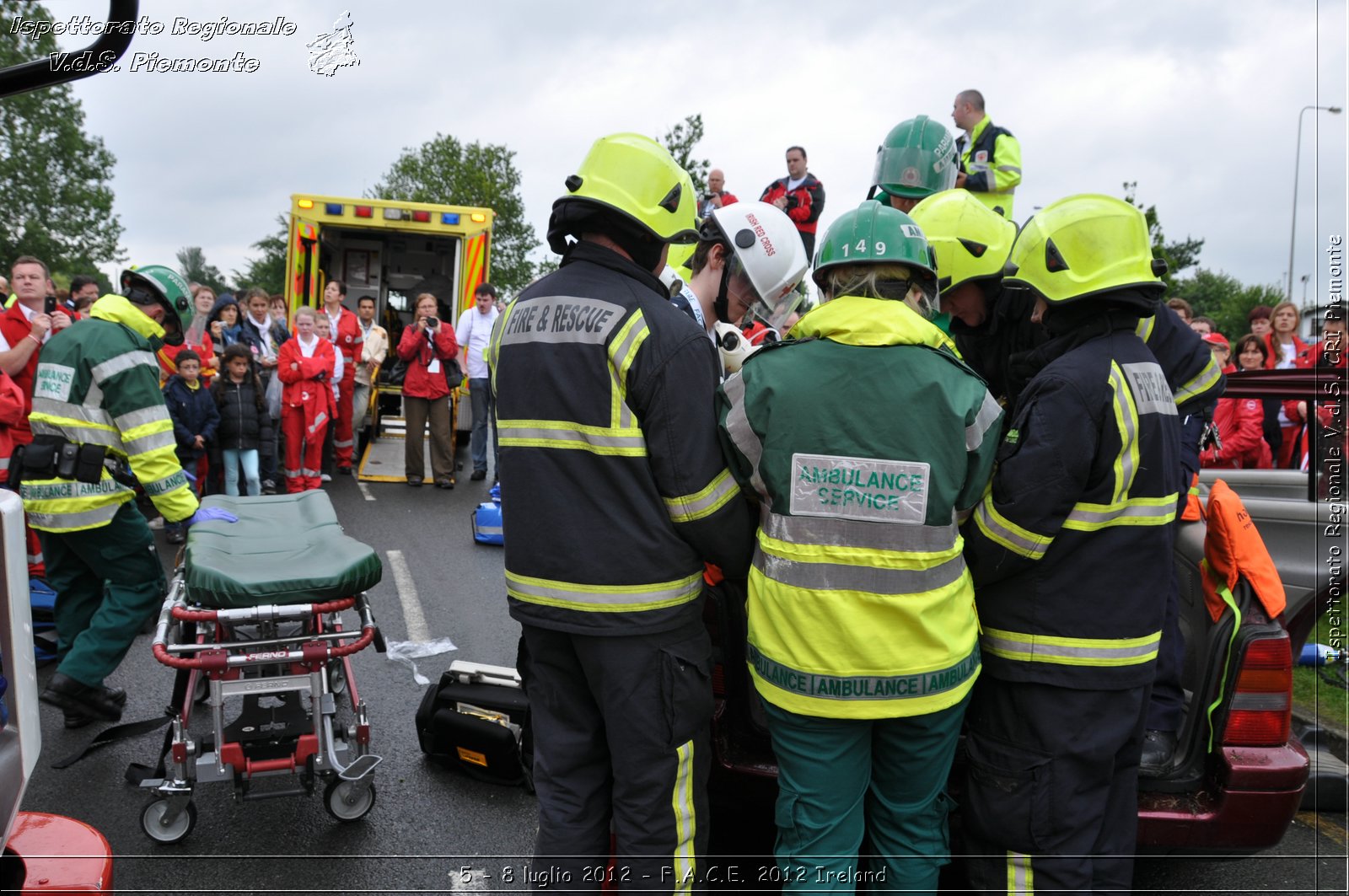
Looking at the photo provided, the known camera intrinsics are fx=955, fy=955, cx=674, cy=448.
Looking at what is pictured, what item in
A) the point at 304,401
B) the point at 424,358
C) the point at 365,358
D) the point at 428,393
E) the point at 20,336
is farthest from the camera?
the point at 365,358

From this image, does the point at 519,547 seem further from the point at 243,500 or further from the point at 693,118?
the point at 693,118

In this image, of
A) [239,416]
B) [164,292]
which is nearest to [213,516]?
[164,292]

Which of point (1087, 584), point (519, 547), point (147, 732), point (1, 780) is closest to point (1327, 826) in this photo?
point (1087, 584)

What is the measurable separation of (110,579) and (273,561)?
1372mm

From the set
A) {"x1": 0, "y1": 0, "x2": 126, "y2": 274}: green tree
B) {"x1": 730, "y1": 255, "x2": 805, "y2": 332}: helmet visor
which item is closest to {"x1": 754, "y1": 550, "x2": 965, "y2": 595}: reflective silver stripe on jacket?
{"x1": 730, "y1": 255, "x2": 805, "y2": 332}: helmet visor

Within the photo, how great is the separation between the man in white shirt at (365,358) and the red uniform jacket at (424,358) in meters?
1.07

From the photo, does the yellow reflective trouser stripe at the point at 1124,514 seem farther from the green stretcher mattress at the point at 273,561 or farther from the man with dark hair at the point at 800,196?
the man with dark hair at the point at 800,196

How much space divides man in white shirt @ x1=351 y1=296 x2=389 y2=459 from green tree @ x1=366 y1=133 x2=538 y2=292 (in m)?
29.4

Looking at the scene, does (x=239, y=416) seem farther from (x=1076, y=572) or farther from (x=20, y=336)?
(x=1076, y=572)

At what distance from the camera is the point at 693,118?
20.3 metres

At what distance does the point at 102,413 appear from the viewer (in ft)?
14.0

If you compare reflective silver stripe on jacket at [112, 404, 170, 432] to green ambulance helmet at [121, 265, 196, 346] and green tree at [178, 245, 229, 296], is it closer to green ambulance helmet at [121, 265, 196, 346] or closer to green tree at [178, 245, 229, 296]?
green ambulance helmet at [121, 265, 196, 346]

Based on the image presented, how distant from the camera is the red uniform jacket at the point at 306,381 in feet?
31.6

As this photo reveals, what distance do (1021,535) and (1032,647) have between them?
1.09ft
